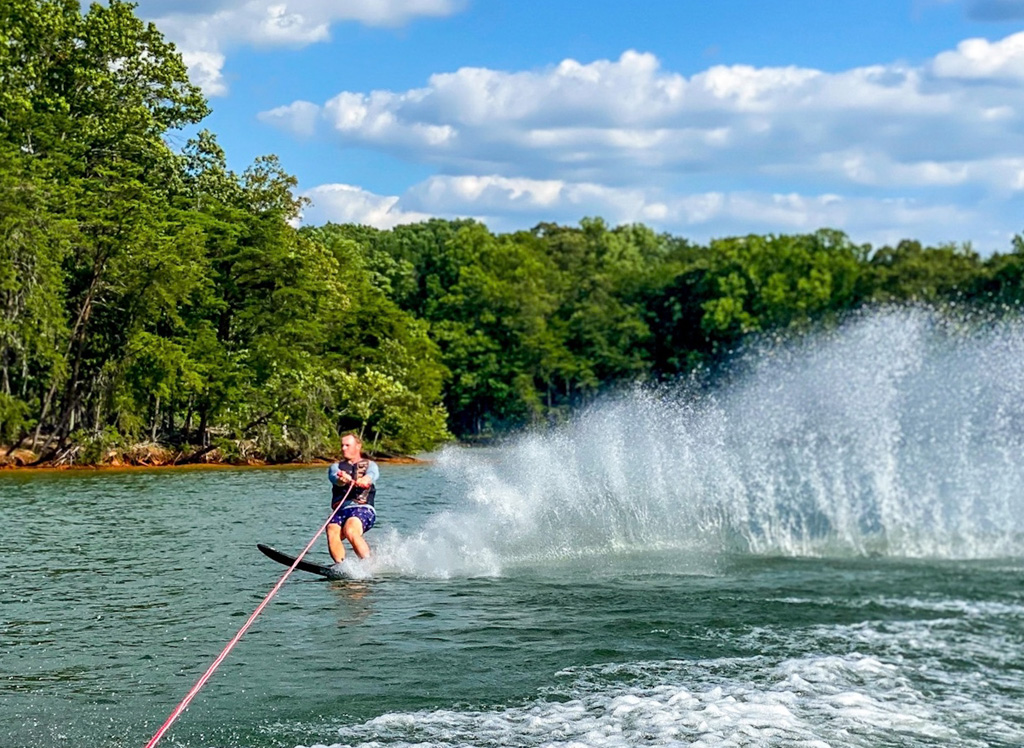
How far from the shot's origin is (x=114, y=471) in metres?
38.6

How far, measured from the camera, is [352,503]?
14.4 meters

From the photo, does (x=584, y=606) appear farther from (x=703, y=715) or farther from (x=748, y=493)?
(x=748, y=493)

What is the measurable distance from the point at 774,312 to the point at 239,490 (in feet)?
179

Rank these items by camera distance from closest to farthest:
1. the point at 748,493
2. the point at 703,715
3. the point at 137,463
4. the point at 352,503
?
1. the point at 703,715
2. the point at 352,503
3. the point at 748,493
4. the point at 137,463

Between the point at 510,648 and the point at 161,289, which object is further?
the point at 161,289

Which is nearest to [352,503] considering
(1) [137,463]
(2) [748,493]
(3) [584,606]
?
(3) [584,606]

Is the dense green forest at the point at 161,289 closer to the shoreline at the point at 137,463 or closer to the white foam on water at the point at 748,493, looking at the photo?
the shoreline at the point at 137,463

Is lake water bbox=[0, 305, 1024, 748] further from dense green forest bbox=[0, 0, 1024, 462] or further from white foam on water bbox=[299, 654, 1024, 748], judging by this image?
dense green forest bbox=[0, 0, 1024, 462]

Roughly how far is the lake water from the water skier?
36 cm

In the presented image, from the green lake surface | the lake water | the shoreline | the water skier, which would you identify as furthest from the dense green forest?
the water skier

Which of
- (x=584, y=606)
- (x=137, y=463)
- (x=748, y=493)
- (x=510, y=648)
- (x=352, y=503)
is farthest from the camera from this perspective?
(x=137, y=463)

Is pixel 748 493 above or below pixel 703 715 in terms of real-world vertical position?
above

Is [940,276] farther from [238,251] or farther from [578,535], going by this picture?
[578,535]

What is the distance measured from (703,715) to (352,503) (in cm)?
730
